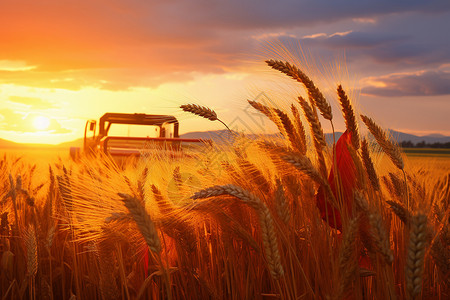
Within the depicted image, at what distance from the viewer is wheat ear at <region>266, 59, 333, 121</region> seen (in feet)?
4.11

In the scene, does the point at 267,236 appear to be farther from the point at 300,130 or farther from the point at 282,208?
the point at 300,130

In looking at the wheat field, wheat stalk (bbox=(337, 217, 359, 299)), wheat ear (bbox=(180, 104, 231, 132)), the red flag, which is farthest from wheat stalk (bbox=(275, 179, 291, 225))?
wheat ear (bbox=(180, 104, 231, 132))

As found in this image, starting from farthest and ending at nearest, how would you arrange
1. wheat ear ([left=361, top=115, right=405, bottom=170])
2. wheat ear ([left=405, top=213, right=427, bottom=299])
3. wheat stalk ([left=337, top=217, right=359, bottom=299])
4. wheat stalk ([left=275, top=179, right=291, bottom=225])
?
1. wheat ear ([left=361, top=115, right=405, bottom=170])
2. wheat stalk ([left=275, top=179, right=291, bottom=225])
3. wheat stalk ([left=337, top=217, right=359, bottom=299])
4. wheat ear ([left=405, top=213, right=427, bottom=299])

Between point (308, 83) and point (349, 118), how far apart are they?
19 cm

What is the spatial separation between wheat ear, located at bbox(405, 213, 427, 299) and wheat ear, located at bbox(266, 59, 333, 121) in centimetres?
47

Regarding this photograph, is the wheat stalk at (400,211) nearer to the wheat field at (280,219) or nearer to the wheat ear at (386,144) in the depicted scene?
the wheat field at (280,219)

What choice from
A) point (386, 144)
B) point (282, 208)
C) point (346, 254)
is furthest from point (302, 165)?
point (386, 144)

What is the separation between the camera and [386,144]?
1.36 meters

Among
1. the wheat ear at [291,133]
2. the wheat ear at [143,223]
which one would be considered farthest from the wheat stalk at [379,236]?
the wheat ear at [143,223]

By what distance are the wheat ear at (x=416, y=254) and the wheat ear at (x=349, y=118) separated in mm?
467

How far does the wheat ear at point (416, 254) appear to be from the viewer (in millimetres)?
864

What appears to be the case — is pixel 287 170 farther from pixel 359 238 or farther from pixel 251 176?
pixel 359 238

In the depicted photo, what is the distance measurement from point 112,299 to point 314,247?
0.76 meters

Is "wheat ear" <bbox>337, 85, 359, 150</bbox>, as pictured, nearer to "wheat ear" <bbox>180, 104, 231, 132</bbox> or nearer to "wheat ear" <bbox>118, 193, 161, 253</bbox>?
"wheat ear" <bbox>180, 104, 231, 132</bbox>
